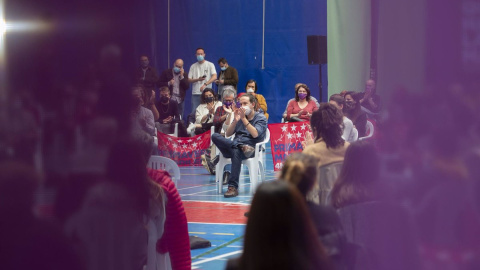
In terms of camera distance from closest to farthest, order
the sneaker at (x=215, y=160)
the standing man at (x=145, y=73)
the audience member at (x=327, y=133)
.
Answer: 1. the standing man at (x=145, y=73)
2. the audience member at (x=327, y=133)
3. the sneaker at (x=215, y=160)

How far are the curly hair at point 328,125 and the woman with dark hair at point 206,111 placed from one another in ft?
18.3

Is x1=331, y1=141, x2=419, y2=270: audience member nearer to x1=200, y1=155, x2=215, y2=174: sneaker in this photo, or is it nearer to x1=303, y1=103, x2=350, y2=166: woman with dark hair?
x1=303, y1=103, x2=350, y2=166: woman with dark hair

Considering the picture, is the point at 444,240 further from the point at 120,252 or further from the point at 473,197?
the point at 120,252

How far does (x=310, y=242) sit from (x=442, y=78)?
386mm

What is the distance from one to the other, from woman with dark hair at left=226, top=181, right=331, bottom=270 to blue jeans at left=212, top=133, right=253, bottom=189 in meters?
5.37

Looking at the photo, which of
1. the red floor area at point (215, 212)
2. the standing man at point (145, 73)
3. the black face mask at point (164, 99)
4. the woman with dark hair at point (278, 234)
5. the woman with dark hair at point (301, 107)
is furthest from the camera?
the black face mask at point (164, 99)

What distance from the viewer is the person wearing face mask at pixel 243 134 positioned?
6.55 meters

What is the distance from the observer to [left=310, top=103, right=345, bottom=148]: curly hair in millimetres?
3414

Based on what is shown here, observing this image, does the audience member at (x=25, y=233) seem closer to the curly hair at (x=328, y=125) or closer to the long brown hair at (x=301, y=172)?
the long brown hair at (x=301, y=172)

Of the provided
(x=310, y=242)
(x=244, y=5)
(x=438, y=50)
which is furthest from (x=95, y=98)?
(x=244, y=5)

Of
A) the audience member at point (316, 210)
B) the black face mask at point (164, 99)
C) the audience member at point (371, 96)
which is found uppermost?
the audience member at point (371, 96)

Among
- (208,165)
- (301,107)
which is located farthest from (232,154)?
(301,107)

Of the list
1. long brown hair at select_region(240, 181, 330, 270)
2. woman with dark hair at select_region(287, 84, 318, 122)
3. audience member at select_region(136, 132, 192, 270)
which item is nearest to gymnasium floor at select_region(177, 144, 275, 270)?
woman with dark hair at select_region(287, 84, 318, 122)

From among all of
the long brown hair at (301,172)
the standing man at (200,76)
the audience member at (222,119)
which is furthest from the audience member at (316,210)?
the standing man at (200,76)
